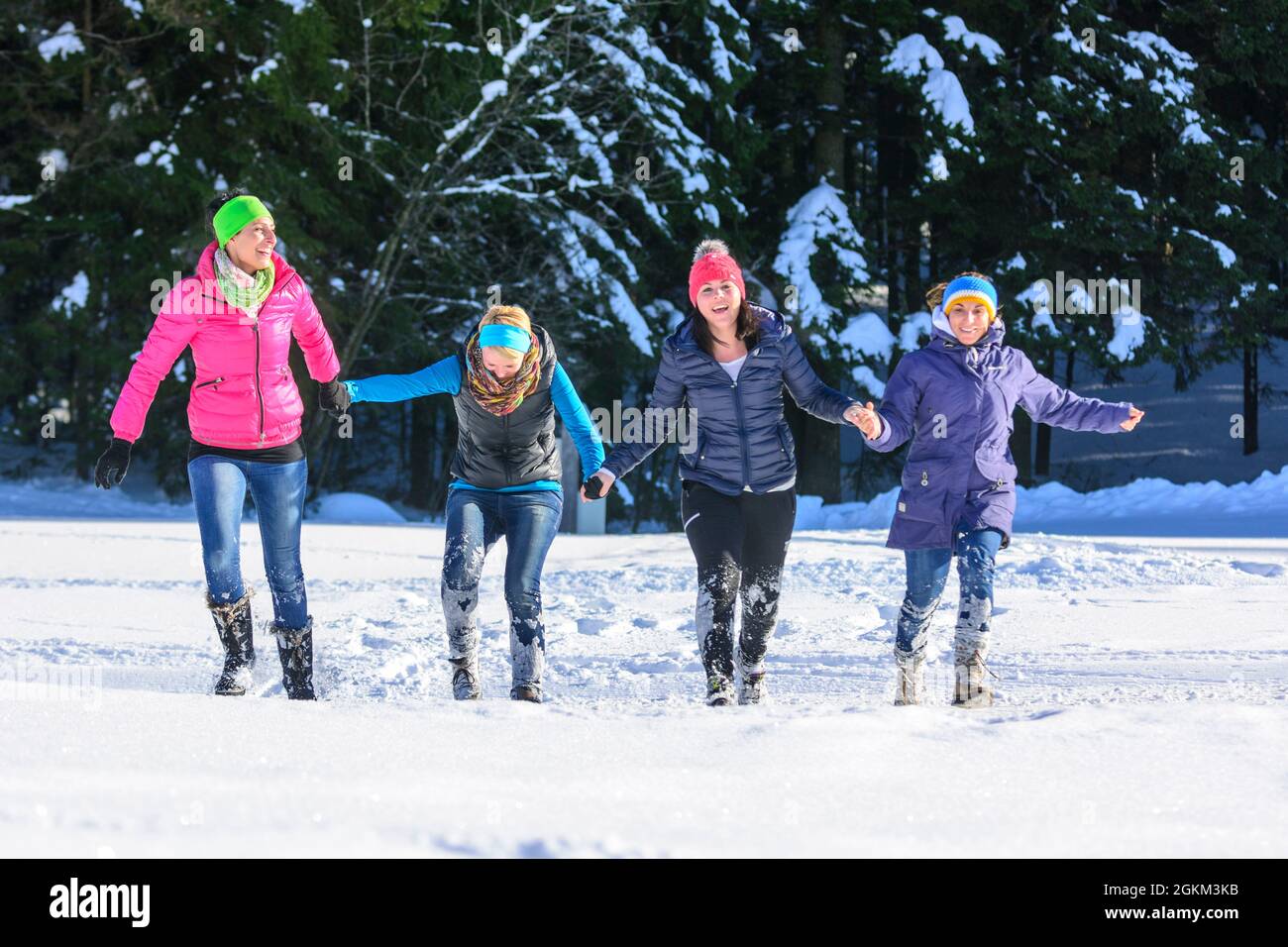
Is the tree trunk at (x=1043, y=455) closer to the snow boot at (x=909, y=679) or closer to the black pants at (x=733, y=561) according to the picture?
the snow boot at (x=909, y=679)

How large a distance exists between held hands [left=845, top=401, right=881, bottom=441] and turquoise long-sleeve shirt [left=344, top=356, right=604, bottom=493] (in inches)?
37.2

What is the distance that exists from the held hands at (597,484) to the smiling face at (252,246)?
142 cm

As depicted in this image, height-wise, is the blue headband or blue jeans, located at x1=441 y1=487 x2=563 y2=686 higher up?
the blue headband

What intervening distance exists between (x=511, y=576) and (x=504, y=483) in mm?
342

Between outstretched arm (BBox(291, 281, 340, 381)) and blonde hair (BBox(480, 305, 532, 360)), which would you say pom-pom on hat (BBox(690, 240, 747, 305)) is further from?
outstretched arm (BBox(291, 281, 340, 381))

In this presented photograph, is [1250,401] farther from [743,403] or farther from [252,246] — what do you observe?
[252,246]

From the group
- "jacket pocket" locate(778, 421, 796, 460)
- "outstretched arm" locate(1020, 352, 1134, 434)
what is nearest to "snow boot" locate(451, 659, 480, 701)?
"jacket pocket" locate(778, 421, 796, 460)

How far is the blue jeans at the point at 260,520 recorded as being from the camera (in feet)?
17.2

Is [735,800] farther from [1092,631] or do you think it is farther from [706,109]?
[706,109]

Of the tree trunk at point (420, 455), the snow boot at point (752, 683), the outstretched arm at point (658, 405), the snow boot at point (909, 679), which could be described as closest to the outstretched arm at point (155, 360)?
the outstretched arm at point (658, 405)

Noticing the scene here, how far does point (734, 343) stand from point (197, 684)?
9.70 feet

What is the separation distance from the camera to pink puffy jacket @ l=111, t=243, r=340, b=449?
517 centimetres

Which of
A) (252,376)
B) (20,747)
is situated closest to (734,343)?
(252,376)

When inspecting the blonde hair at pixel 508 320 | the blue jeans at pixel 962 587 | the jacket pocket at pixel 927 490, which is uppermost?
the blonde hair at pixel 508 320
